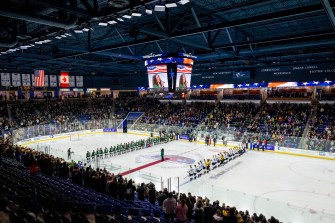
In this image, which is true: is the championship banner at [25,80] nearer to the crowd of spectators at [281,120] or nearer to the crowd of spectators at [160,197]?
the crowd of spectators at [160,197]

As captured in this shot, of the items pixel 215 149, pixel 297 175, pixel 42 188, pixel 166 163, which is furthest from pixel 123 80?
pixel 42 188

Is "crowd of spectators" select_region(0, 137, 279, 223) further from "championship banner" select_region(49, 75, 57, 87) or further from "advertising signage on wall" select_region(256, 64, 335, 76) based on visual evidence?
"advertising signage on wall" select_region(256, 64, 335, 76)

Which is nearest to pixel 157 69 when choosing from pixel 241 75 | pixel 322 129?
pixel 322 129

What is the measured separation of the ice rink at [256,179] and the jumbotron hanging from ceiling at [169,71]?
5.08m

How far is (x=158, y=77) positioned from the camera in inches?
599

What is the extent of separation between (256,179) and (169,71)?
7731 mm

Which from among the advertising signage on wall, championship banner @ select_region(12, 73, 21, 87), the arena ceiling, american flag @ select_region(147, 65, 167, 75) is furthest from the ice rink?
championship banner @ select_region(12, 73, 21, 87)

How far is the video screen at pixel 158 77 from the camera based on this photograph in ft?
48.6

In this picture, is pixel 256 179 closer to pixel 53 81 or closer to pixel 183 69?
pixel 183 69

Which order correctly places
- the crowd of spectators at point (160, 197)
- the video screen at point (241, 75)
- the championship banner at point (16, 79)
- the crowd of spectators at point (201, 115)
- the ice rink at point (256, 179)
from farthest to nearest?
the video screen at point (241, 75) < the championship banner at point (16, 79) < the crowd of spectators at point (201, 115) < the ice rink at point (256, 179) < the crowd of spectators at point (160, 197)

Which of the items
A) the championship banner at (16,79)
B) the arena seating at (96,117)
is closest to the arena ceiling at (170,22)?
the arena seating at (96,117)

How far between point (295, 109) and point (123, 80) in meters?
26.7

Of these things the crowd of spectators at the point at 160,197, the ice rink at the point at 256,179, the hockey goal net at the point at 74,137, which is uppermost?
the crowd of spectators at the point at 160,197

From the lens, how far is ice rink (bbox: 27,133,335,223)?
907 cm
